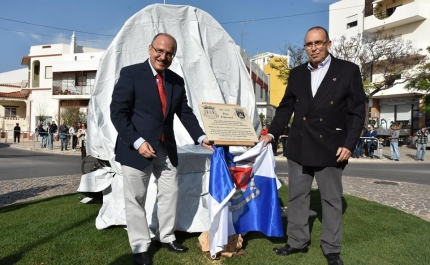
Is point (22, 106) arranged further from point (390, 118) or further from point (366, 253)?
point (366, 253)

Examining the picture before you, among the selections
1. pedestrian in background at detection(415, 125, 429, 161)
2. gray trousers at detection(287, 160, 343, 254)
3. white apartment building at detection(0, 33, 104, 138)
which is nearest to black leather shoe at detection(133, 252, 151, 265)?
gray trousers at detection(287, 160, 343, 254)

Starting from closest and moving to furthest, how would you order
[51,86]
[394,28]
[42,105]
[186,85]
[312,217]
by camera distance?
1. [312,217]
2. [186,85]
3. [394,28]
4. [42,105]
5. [51,86]

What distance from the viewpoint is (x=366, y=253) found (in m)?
4.04

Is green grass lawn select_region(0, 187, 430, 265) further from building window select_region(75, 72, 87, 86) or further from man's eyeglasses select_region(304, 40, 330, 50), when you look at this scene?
building window select_region(75, 72, 87, 86)

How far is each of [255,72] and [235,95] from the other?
31.2 metres

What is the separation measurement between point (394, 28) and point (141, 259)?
38.3 metres

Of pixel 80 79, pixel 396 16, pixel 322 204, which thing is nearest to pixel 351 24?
pixel 396 16

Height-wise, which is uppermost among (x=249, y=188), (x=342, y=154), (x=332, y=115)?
(x=332, y=115)

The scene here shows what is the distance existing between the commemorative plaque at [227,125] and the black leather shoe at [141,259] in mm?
1259

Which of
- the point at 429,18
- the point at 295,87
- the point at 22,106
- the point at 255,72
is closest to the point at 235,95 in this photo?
the point at 295,87

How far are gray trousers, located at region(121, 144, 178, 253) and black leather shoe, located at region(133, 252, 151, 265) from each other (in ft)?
0.12

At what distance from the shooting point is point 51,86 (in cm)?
4022

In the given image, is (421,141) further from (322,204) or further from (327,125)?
(327,125)

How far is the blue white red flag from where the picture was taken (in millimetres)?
3795
